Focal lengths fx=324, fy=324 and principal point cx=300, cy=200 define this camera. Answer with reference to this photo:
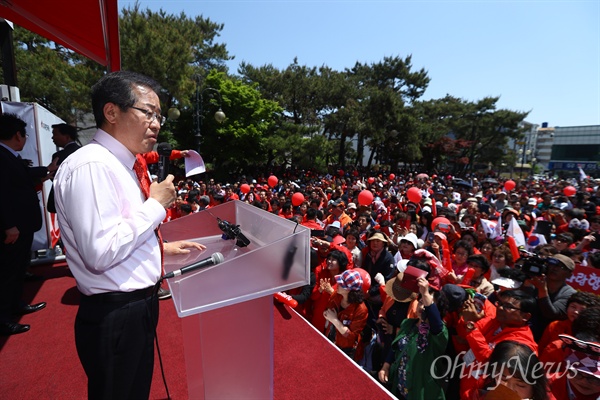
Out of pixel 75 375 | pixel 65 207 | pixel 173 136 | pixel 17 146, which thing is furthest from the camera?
pixel 173 136

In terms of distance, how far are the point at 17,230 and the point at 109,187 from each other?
2.47 meters

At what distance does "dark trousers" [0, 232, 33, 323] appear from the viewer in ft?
9.31

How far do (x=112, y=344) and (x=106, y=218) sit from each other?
51 cm

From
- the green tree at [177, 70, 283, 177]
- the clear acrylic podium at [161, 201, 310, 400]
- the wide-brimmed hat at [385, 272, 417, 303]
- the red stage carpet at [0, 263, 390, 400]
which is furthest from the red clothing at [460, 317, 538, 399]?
the green tree at [177, 70, 283, 177]

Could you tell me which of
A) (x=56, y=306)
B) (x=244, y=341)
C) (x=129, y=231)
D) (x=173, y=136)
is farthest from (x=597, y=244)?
(x=173, y=136)

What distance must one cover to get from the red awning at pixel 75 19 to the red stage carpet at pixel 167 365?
8.98 ft

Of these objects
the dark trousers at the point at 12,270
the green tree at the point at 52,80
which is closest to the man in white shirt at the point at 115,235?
the dark trousers at the point at 12,270

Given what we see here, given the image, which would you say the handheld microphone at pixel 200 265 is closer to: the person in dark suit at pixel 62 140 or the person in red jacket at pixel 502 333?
the person in red jacket at pixel 502 333

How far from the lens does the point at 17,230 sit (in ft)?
9.32

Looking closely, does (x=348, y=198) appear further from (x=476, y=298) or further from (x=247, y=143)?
(x=247, y=143)

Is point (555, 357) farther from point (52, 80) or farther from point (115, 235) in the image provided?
point (52, 80)

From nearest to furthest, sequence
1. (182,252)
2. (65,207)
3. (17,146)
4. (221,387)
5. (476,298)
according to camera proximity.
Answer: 1. (65,207)
2. (221,387)
3. (182,252)
4. (476,298)
5. (17,146)

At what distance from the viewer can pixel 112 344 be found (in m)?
1.25

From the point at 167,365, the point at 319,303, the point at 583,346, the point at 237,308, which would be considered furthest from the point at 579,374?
the point at 167,365
